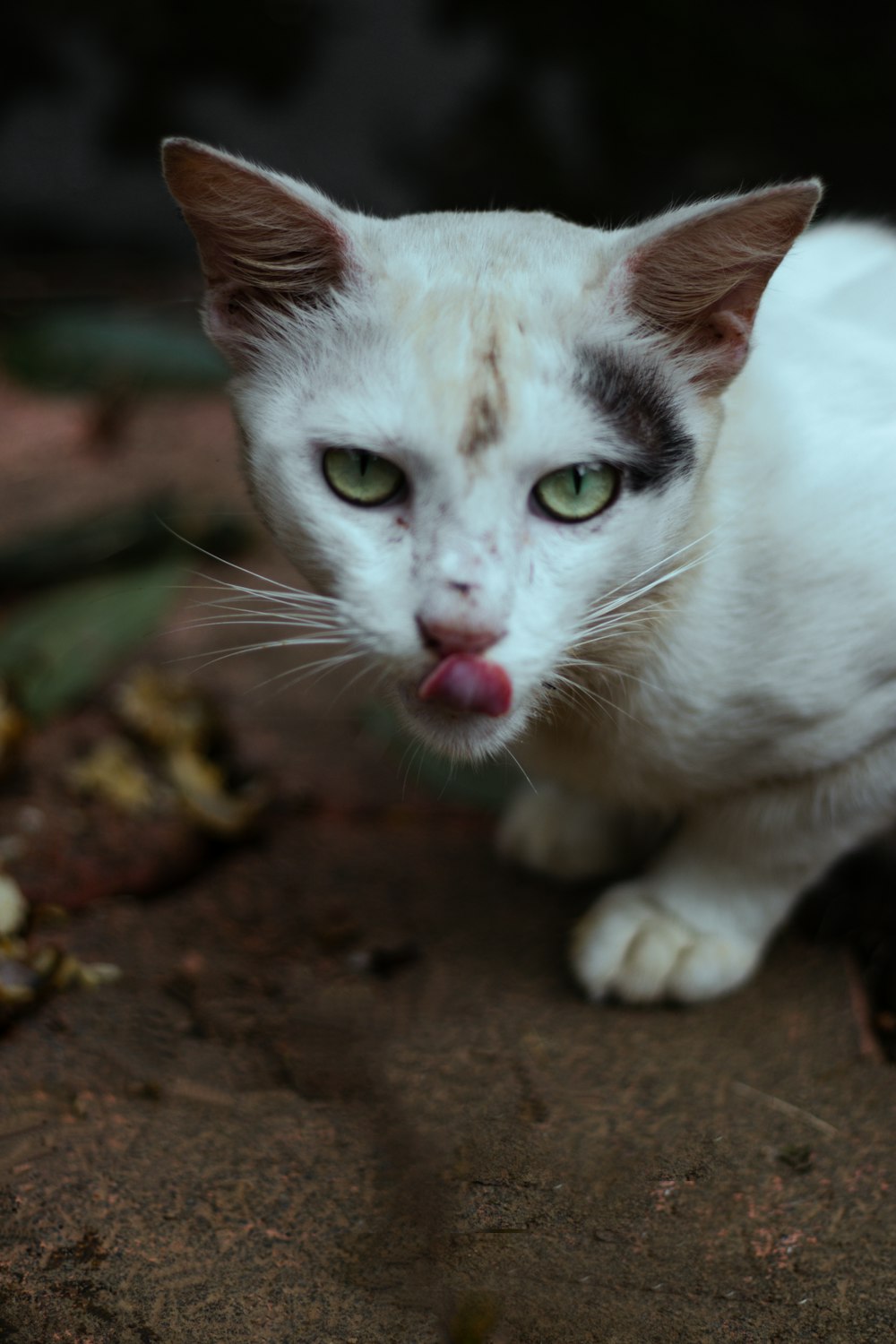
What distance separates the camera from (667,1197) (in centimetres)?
135

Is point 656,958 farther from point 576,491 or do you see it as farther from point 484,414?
point 484,414

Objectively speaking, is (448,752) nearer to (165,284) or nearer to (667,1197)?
(667,1197)

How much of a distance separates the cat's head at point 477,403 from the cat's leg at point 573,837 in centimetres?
71

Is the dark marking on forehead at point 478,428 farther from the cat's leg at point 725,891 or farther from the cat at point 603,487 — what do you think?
the cat's leg at point 725,891

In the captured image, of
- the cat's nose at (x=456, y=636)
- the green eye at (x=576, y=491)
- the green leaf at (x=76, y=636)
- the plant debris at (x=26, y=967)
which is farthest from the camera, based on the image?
the green leaf at (x=76, y=636)

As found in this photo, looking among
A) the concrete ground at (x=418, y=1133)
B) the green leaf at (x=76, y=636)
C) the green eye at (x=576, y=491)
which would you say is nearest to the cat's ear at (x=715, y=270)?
the green eye at (x=576, y=491)

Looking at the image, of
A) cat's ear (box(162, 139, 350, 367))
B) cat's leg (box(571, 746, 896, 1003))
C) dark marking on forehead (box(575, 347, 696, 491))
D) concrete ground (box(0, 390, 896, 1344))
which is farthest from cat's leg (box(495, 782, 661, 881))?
cat's ear (box(162, 139, 350, 367))

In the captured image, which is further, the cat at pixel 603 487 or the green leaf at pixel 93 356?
the green leaf at pixel 93 356

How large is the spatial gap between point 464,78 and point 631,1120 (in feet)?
10.9

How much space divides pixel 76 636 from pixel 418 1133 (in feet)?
4.34

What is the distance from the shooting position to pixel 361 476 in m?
1.29

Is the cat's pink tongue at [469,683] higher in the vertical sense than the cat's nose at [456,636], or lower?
lower

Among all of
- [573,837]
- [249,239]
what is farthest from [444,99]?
[249,239]

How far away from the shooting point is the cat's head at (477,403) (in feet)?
3.94
